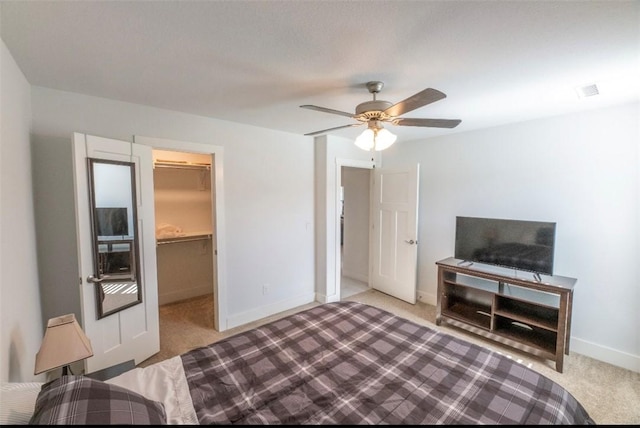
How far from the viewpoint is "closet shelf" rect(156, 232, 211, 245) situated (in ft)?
11.6

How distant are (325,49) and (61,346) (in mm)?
2238

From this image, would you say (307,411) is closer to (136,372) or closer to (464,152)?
(136,372)

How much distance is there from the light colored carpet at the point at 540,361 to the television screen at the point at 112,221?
1213 millimetres

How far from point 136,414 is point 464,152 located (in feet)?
12.4

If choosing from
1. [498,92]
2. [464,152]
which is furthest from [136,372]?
[464,152]

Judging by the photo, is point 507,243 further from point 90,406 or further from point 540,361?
point 90,406

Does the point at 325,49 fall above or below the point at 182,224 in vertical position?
above

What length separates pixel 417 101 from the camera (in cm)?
152

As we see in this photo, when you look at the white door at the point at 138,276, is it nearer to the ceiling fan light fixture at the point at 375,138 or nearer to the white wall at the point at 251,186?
the white wall at the point at 251,186

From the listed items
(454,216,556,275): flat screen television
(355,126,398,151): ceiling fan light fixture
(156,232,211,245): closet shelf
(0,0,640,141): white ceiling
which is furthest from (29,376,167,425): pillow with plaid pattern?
(454,216,556,275): flat screen television

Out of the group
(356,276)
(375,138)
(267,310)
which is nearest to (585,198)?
(375,138)

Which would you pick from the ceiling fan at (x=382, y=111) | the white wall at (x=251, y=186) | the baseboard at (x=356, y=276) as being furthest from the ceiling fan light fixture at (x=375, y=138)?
the baseboard at (x=356, y=276)

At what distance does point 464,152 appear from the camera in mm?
3385

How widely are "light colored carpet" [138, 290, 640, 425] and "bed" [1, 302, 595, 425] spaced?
4.05 ft
